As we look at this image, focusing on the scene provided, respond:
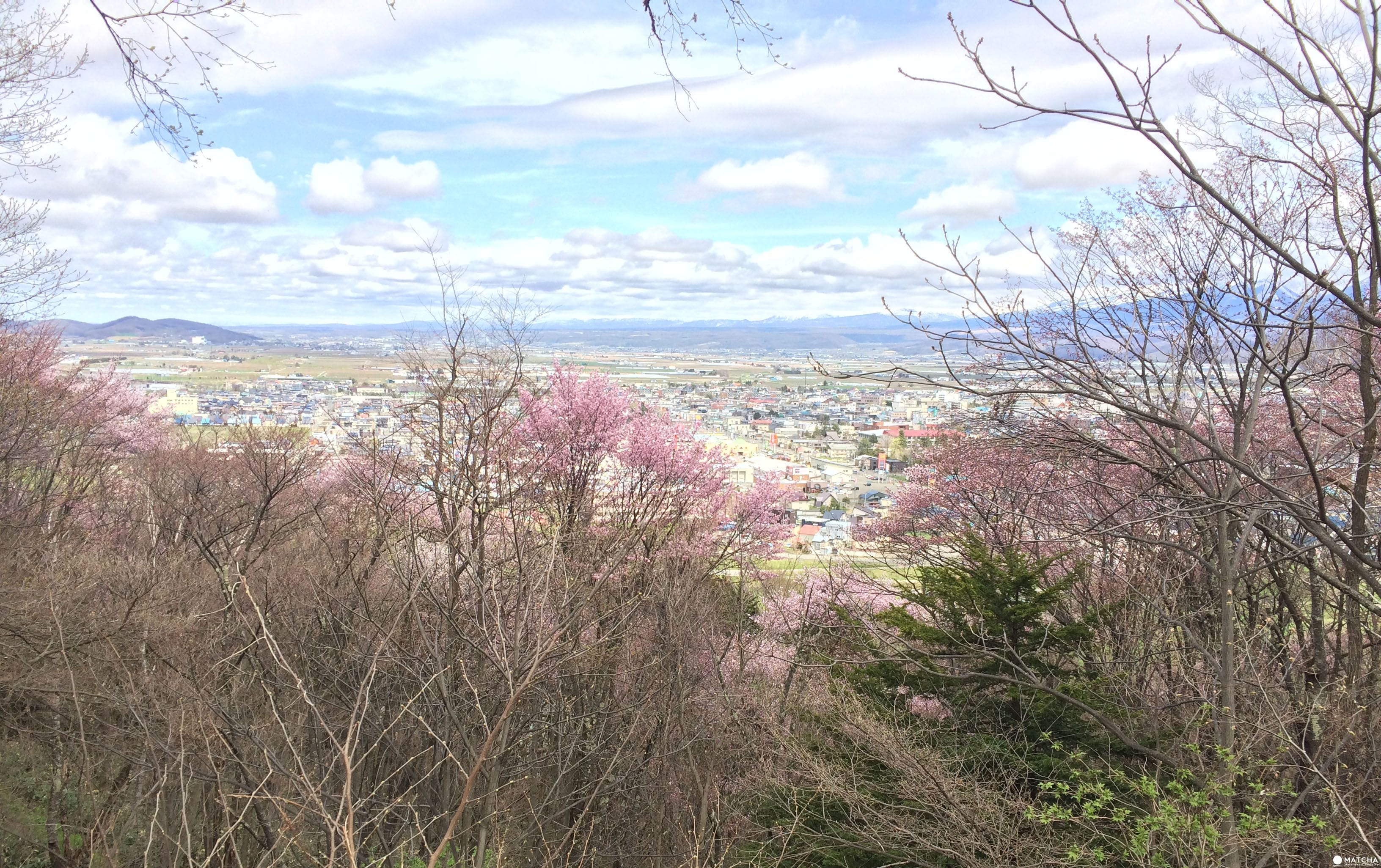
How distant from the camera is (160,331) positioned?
251 ft

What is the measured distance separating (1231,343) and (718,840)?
991cm

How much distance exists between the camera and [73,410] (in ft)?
73.0

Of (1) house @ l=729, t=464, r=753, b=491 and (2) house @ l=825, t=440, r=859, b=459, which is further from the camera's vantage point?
(2) house @ l=825, t=440, r=859, b=459

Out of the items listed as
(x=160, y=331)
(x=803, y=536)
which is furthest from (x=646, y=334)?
(x=803, y=536)

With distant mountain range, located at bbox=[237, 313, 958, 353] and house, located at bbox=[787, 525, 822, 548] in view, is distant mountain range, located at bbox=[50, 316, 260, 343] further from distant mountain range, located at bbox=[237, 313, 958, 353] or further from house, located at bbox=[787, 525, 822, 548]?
house, located at bbox=[787, 525, 822, 548]

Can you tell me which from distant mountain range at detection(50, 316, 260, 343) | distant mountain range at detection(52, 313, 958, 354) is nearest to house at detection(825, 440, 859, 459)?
distant mountain range at detection(52, 313, 958, 354)

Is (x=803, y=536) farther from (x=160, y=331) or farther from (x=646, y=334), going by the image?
(x=160, y=331)

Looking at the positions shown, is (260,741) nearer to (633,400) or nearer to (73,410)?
(633,400)

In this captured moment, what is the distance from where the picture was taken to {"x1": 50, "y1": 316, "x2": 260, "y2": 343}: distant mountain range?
67562mm

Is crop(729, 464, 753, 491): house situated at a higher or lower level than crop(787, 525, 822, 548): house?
higher

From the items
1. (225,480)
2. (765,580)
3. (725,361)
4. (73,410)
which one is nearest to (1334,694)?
(765,580)

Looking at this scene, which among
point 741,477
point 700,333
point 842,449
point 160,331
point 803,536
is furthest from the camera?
point 700,333

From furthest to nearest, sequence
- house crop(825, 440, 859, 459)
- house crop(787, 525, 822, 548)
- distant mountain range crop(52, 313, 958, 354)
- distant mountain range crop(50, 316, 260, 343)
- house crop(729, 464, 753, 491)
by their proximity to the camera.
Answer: distant mountain range crop(50, 316, 260, 343), distant mountain range crop(52, 313, 958, 354), house crop(825, 440, 859, 459), house crop(787, 525, 822, 548), house crop(729, 464, 753, 491)

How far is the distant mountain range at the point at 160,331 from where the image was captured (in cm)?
6756
